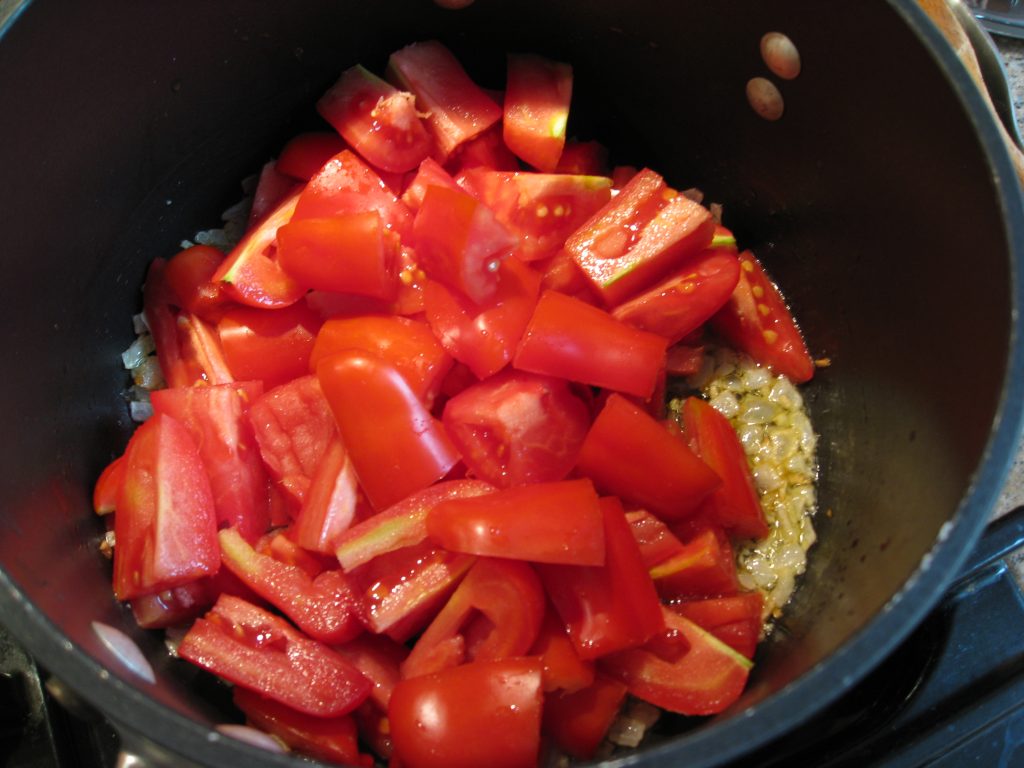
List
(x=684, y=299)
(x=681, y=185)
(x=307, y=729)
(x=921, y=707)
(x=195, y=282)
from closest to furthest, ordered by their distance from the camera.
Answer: (x=307, y=729) → (x=921, y=707) → (x=684, y=299) → (x=195, y=282) → (x=681, y=185)

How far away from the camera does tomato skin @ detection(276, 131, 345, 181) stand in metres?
1.52

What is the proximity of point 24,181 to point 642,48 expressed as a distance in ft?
3.23

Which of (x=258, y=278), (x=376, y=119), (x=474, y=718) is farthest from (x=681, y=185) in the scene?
(x=474, y=718)

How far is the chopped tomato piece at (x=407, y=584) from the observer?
1.18 meters

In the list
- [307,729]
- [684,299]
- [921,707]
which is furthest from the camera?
[684,299]

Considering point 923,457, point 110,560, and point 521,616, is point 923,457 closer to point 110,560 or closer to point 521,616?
point 521,616

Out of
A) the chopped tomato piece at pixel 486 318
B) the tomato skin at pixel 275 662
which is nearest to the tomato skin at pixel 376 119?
the chopped tomato piece at pixel 486 318

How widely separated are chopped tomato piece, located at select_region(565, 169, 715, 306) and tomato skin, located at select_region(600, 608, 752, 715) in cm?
52

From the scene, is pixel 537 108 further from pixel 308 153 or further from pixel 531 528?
pixel 531 528

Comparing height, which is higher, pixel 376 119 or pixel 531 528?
pixel 376 119

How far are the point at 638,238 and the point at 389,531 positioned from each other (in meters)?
0.60

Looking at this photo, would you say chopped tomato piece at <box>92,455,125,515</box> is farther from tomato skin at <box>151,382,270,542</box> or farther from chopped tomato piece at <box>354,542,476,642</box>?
chopped tomato piece at <box>354,542,476,642</box>

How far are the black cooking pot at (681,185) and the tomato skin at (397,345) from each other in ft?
1.36

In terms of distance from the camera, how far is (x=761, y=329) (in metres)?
1.49
